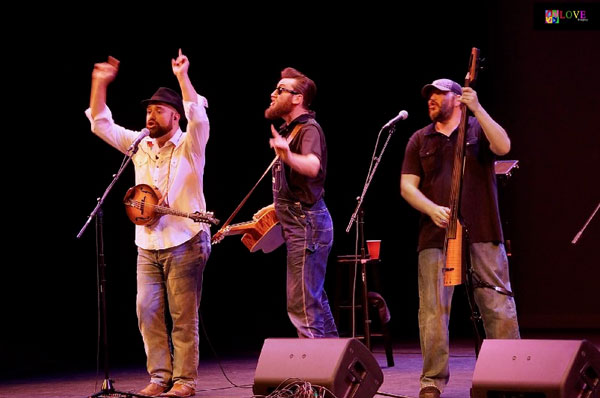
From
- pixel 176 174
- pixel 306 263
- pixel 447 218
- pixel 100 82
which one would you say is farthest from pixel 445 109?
pixel 100 82

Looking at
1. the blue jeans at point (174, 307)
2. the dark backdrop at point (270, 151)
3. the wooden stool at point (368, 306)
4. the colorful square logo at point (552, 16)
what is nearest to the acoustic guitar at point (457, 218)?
the blue jeans at point (174, 307)

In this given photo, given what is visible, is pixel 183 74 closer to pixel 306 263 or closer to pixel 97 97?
pixel 97 97

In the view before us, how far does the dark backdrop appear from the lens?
9086 millimetres

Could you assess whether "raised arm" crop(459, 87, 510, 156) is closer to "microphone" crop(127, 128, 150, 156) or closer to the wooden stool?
"microphone" crop(127, 128, 150, 156)

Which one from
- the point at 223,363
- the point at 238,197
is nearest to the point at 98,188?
the point at 238,197

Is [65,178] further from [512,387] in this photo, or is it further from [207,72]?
[512,387]

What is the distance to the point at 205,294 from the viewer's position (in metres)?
9.66

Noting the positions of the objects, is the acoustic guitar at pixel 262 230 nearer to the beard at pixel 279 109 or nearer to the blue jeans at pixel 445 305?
the beard at pixel 279 109

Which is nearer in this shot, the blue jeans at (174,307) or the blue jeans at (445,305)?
the blue jeans at (445,305)

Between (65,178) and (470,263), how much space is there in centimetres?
512

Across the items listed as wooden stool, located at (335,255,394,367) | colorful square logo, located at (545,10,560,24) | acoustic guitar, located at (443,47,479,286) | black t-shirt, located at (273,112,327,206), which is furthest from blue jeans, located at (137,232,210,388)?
colorful square logo, located at (545,10,560,24)

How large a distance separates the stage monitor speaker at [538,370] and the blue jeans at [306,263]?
1.04m

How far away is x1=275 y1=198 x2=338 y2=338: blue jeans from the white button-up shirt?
0.88 m

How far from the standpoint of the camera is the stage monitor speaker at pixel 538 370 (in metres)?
4.06
